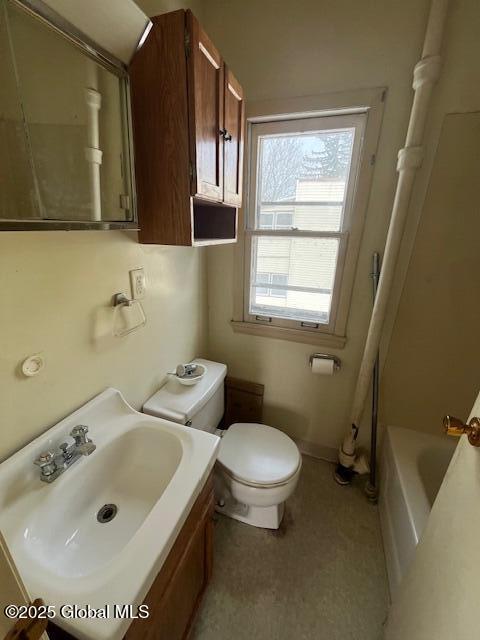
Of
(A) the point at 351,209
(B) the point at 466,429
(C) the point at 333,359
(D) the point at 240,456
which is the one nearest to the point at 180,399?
(D) the point at 240,456

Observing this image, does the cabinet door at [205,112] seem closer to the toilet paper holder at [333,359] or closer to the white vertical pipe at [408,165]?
the white vertical pipe at [408,165]

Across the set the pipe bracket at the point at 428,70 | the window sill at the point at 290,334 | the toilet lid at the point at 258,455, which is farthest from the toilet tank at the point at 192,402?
the pipe bracket at the point at 428,70

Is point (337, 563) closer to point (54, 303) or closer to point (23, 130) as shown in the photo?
point (54, 303)

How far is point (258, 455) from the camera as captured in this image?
137 cm

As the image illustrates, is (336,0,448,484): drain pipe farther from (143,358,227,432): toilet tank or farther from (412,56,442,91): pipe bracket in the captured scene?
(143,358,227,432): toilet tank

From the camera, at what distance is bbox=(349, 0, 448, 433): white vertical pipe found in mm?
1048

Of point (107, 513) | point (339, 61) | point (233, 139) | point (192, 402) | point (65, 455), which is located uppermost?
point (339, 61)

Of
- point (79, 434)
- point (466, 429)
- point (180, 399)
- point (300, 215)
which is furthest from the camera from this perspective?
point (300, 215)

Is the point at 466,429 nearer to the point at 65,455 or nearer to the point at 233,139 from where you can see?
the point at 65,455

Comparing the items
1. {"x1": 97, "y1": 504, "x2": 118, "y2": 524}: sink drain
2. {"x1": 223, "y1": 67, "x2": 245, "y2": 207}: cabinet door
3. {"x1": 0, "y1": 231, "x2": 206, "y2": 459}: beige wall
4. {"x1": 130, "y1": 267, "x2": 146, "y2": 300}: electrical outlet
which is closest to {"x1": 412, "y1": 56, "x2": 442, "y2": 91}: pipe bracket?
{"x1": 223, "y1": 67, "x2": 245, "y2": 207}: cabinet door

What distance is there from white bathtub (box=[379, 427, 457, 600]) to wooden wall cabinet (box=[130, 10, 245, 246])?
4.84ft

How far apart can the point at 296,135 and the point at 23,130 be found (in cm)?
124

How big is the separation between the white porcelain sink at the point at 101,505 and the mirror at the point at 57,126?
0.67 m

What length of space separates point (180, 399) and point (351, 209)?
4.32ft
